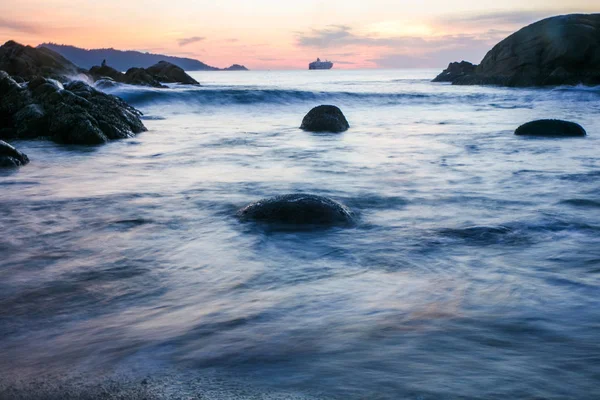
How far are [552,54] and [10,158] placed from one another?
1411 inches

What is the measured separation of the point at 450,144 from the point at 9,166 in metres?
8.14

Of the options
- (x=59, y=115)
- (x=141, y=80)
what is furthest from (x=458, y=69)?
(x=59, y=115)

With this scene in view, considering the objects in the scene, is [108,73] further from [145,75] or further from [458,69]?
[458,69]

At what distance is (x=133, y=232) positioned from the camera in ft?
16.8

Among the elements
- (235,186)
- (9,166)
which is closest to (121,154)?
(9,166)

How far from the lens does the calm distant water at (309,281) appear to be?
254cm

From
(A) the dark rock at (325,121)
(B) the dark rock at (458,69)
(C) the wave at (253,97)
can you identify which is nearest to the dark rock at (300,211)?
(A) the dark rock at (325,121)

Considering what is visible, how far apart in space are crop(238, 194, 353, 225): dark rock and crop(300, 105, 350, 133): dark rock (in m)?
8.92

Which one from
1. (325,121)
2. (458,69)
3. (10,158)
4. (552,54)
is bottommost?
(10,158)

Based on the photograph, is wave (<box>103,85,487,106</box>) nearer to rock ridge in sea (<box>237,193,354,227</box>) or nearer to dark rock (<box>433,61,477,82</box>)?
rock ridge in sea (<box>237,193,354,227</box>)

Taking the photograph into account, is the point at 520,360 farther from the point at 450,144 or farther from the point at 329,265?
the point at 450,144

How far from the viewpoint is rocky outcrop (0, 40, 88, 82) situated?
94.1 feet

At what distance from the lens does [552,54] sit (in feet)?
121

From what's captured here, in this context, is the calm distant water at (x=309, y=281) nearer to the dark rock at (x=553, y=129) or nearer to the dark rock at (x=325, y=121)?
the dark rock at (x=553, y=129)
